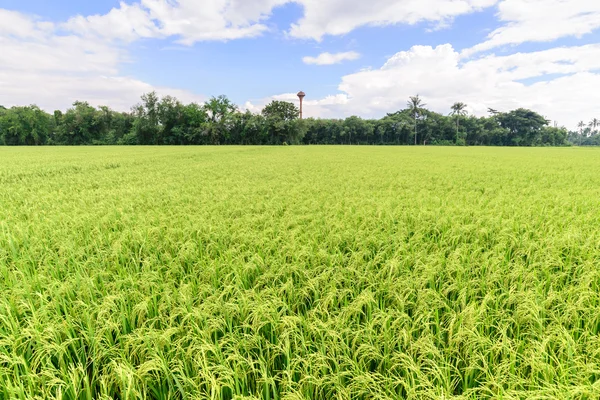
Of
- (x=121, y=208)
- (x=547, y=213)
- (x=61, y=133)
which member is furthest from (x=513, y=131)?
(x=61, y=133)

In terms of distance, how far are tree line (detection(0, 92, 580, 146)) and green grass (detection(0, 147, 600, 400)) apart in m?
57.5

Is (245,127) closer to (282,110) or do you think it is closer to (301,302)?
(282,110)

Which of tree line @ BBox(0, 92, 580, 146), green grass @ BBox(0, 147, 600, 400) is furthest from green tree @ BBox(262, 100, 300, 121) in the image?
green grass @ BBox(0, 147, 600, 400)

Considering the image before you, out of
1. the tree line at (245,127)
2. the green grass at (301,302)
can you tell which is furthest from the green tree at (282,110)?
the green grass at (301,302)

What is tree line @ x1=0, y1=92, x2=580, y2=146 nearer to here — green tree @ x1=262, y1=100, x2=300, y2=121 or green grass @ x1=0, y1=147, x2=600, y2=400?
green tree @ x1=262, y1=100, x2=300, y2=121

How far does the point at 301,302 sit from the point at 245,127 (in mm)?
61150

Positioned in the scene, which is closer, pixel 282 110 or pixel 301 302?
pixel 301 302

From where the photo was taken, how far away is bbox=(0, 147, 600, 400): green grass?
164cm

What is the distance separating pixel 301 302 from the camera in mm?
2447

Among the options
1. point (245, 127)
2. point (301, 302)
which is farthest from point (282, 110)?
point (301, 302)

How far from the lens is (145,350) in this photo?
1904 millimetres

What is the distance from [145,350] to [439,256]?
120 inches

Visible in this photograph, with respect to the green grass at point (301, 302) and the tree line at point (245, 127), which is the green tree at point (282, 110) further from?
the green grass at point (301, 302)

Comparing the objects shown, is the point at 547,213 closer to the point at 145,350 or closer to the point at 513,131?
the point at 145,350
